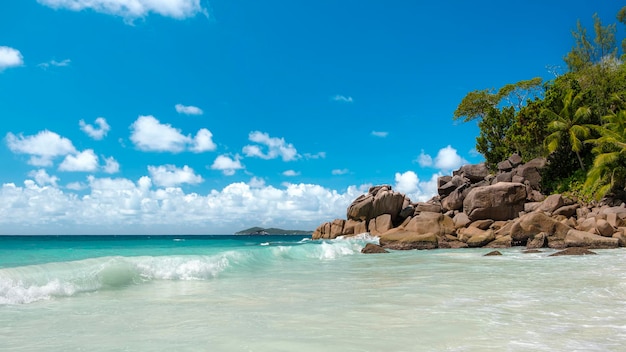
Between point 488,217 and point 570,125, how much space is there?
32.7 feet

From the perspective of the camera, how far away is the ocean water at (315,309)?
554 centimetres

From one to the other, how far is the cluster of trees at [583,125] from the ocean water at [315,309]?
18.1 m

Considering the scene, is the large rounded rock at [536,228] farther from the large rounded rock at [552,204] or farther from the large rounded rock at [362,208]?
the large rounded rock at [362,208]

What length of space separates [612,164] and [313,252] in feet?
63.2

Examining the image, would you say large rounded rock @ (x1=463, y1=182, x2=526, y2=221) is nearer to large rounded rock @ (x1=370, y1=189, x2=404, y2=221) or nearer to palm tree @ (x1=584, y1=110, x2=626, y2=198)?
palm tree @ (x1=584, y1=110, x2=626, y2=198)

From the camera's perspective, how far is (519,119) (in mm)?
37219

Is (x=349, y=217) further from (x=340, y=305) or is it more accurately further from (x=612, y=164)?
(x=340, y=305)

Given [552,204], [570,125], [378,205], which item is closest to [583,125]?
[570,125]

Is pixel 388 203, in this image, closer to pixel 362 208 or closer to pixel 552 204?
pixel 362 208

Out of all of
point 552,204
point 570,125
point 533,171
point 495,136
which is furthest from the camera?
point 495,136

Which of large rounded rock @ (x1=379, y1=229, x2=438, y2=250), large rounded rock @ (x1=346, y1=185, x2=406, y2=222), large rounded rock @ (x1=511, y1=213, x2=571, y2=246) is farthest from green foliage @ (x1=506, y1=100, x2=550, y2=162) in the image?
large rounded rock @ (x1=379, y1=229, x2=438, y2=250)

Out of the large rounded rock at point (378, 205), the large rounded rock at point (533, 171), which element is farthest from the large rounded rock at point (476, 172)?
the large rounded rock at point (378, 205)

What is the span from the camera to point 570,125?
108ft

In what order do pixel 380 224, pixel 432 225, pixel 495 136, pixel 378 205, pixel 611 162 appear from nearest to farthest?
pixel 611 162, pixel 432 225, pixel 380 224, pixel 378 205, pixel 495 136
